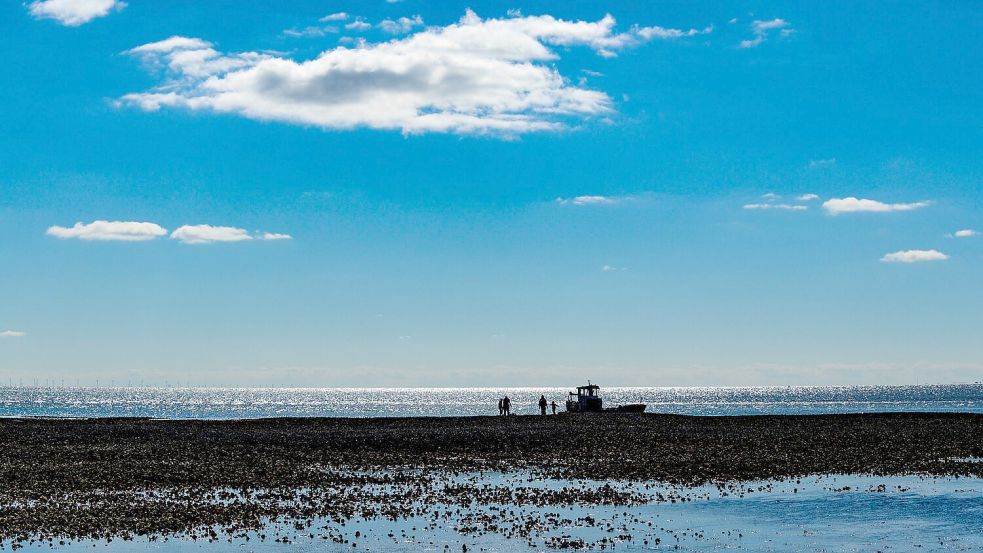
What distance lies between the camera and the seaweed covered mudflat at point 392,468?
97.2ft

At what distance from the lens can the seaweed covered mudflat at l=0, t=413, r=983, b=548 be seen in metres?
29.6

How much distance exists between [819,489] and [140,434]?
155 ft

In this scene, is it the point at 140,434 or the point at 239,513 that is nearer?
the point at 239,513

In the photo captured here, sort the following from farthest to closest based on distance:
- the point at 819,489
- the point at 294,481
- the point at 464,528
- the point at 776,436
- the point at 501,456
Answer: the point at 776,436
the point at 501,456
the point at 294,481
the point at 819,489
the point at 464,528

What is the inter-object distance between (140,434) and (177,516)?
129 ft

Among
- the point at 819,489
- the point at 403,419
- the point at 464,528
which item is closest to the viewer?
the point at 464,528

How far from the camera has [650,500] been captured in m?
33.6

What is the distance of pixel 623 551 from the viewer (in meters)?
24.7

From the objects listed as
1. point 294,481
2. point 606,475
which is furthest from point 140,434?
point 606,475

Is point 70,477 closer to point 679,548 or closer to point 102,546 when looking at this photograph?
point 102,546

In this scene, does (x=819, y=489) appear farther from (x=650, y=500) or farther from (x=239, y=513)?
(x=239, y=513)

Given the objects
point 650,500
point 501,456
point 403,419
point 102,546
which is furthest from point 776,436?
point 102,546

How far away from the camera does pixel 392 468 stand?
45250 millimetres

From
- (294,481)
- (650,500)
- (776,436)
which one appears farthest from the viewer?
(776,436)
